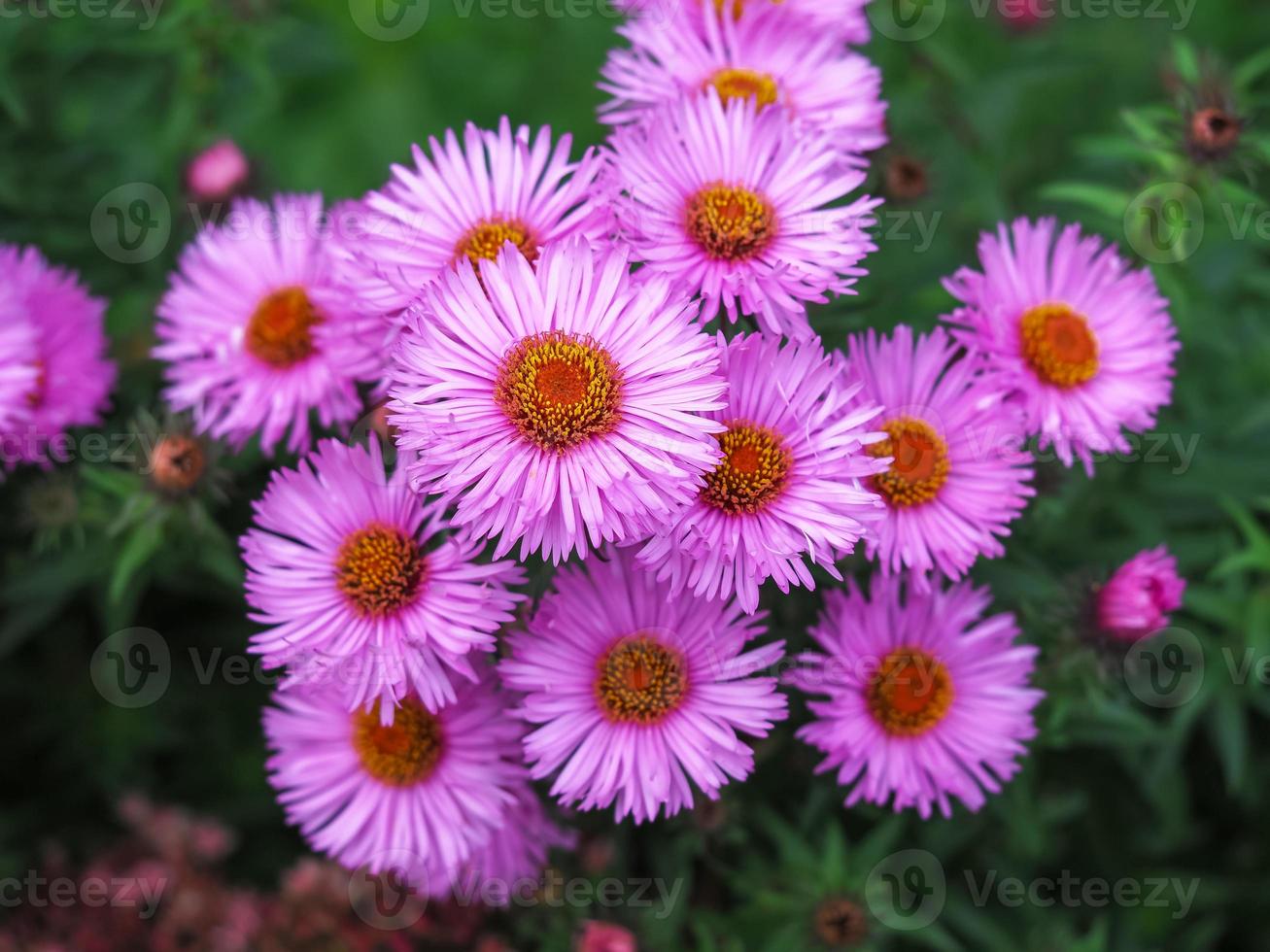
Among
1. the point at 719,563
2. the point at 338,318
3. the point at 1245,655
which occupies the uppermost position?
the point at 1245,655

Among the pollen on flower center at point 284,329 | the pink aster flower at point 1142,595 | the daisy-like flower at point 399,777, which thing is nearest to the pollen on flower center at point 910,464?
the pink aster flower at point 1142,595

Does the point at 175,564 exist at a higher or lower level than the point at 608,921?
higher

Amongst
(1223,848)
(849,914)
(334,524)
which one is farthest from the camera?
(1223,848)

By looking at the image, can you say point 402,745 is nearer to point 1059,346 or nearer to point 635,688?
point 635,688

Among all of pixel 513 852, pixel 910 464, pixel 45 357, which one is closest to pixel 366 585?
pixel 513 852

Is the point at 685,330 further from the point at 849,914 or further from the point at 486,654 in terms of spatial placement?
the point at 849,914

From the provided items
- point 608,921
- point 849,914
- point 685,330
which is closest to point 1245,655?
point 849,914

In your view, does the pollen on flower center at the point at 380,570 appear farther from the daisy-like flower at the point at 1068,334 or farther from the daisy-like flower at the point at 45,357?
the daisy-like flower at the point at 1068,334
